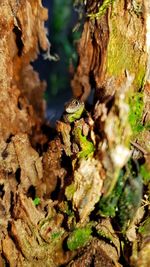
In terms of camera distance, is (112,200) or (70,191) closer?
(112,200)

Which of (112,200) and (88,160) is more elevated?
(88,160)

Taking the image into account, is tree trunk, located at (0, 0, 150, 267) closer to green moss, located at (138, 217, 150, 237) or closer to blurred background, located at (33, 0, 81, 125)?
green moss, located at (138, 217, 150, 237)

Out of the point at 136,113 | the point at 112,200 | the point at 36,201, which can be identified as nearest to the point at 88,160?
the point at 112,200

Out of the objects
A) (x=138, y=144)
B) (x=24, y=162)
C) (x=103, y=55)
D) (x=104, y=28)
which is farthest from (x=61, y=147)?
(x=104, y=28)

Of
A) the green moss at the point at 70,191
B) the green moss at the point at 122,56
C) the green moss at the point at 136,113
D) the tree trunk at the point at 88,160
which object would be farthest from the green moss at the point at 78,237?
the green moss at the point at 122,56

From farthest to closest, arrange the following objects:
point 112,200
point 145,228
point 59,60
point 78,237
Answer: point 59,60 → point 78,237 → point 145,228 → point 112,200

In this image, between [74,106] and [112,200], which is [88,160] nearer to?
[112,200]

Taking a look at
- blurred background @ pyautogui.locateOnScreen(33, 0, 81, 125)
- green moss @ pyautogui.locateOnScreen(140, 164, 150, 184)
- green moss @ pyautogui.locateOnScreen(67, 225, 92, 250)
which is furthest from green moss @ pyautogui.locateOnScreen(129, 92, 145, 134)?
blurred background @ pyautogui.locateOnScreen(33, 0, 81, 125)

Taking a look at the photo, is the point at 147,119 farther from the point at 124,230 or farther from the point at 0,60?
the point at 0,60
